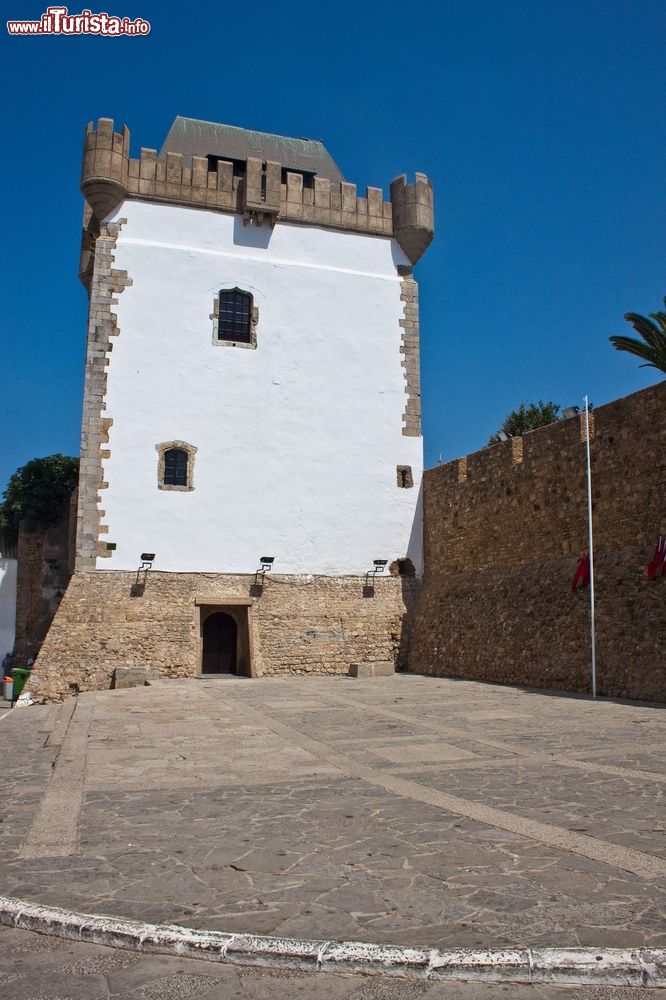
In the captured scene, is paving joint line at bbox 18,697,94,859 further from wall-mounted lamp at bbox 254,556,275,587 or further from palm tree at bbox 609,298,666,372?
palm tree at bbox 609,298,666,372

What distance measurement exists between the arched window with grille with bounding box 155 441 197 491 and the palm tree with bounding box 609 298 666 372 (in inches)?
400

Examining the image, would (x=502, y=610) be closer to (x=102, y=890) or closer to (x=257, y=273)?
(x=257, y=273)

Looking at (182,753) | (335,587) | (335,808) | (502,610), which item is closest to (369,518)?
(335,587)

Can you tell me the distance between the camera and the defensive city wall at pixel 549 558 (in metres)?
11.2

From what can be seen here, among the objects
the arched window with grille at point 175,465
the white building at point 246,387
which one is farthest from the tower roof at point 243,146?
the arched window with grille at point 175,465

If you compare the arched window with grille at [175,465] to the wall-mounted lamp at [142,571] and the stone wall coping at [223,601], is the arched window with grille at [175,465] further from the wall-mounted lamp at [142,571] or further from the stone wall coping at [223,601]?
the stone wall coping at [223,601]

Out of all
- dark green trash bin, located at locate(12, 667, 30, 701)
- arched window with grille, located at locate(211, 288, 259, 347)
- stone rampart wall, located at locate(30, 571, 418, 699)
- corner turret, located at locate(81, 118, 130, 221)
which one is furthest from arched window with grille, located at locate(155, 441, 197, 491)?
corner turret, located at locate(81, 118, 130, 221)

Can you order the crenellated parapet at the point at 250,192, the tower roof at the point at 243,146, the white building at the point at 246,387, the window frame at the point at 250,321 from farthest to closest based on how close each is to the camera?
the tower roof at the point at 243,146 < the window frame at the point at 250,321 < the crenellated parapet at the point at 250,192 < the white building at the point at 246,387

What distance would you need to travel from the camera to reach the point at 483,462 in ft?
50.9

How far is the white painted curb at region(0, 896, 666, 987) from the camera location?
2.72 meters

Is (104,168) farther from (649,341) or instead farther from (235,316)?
(649,341)

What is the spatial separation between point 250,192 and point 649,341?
944 cm

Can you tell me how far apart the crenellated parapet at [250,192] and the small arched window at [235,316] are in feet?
5.74

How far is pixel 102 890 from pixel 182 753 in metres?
3.50
